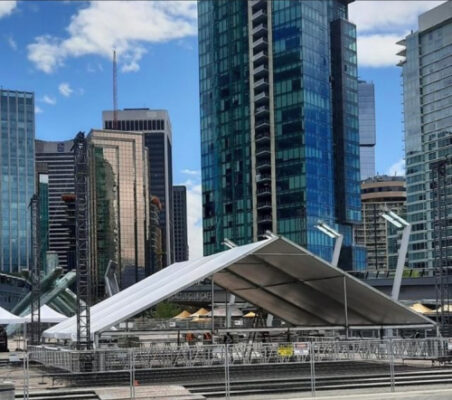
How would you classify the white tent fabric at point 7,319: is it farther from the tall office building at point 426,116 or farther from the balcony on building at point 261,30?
the tall office building at point 426,116

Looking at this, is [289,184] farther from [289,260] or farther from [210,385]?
[210,385]

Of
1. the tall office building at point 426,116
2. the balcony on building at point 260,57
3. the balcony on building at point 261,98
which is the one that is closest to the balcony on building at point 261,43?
the balcony on building at point 260,57

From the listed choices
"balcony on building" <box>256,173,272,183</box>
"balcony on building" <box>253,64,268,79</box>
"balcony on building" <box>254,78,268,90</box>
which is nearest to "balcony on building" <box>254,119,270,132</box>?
"balcony on building" <box>254,78,268,90</box>

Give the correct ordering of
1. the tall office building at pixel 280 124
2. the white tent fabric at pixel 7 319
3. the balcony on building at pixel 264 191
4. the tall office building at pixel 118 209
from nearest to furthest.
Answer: the white tent fabric at pixel 7 319 → the tall office building at pixel 280 124 → the balcony on building at pixel 264 191 → the tall office building at pixel 118 209

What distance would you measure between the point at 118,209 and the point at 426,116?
76.4m

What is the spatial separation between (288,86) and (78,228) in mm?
97054

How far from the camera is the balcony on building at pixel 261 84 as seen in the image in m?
128

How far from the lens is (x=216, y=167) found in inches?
5295

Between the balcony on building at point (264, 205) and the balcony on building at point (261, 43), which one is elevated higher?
the balcony on building at point (261, 43)

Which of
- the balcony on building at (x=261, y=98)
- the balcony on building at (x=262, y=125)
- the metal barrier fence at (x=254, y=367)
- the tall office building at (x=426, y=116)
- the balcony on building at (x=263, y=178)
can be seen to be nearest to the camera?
the metal barrier fence at (x=254, y=367)

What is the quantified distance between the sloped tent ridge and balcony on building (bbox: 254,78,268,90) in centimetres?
9532

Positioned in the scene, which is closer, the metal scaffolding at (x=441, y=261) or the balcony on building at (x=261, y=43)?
the metal scaffolding at (x=441, y=261)

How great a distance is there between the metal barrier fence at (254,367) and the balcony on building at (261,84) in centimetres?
10355

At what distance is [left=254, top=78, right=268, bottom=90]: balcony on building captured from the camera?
421 feet
